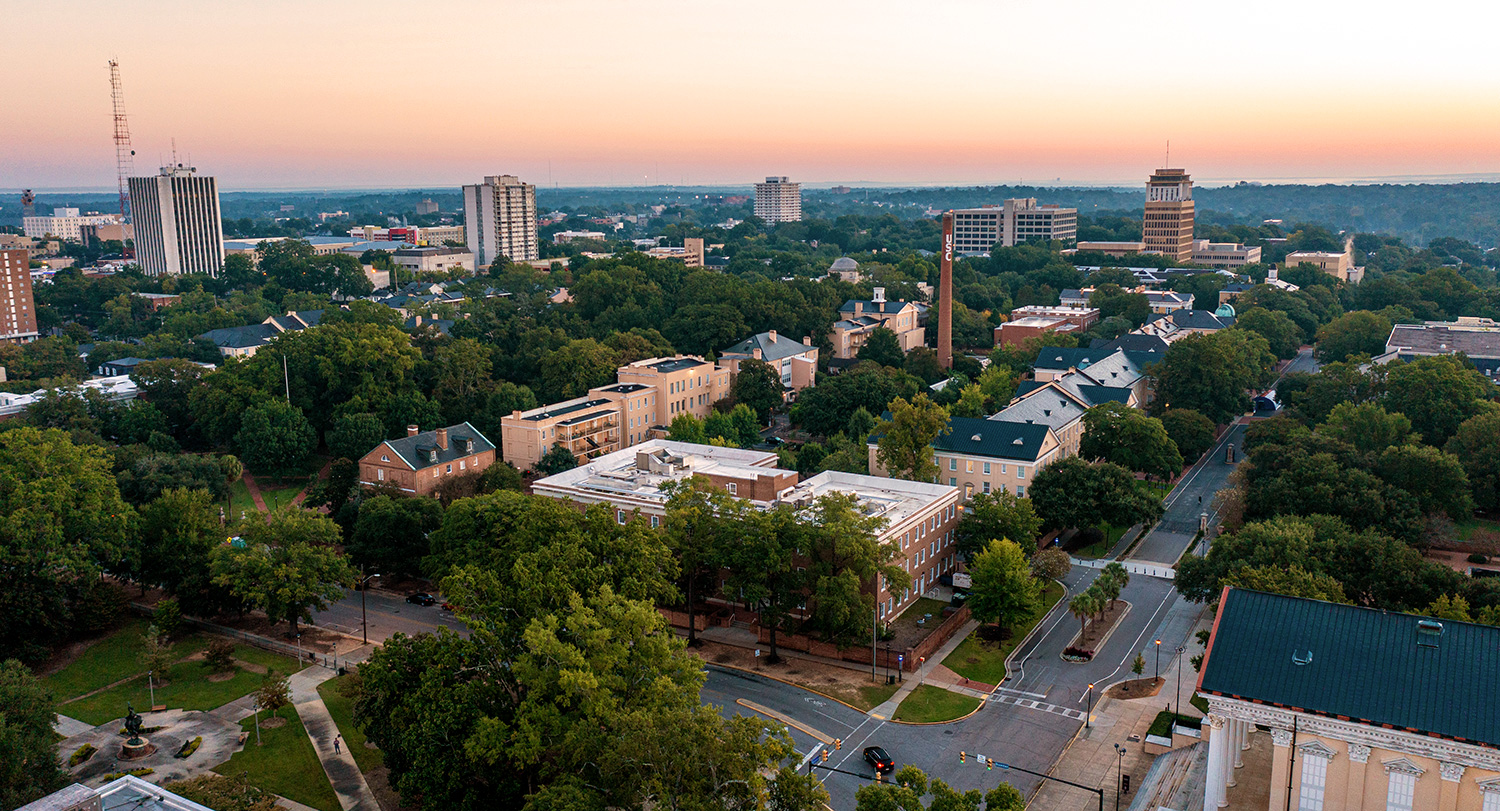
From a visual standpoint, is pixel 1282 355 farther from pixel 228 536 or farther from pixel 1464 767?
pixel 228 536

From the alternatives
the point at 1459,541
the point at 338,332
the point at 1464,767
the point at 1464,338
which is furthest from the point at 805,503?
the point at 1464,338

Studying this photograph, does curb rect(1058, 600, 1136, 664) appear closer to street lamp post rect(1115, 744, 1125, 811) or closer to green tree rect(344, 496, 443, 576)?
street lamp post rect(1115, 744, 1125, 811)

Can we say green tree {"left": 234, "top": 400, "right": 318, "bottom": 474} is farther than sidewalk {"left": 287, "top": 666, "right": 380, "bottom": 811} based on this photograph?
Yes

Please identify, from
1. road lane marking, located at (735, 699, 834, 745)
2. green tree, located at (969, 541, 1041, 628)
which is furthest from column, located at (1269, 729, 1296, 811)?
green tree, located at (969, 541, 1041, 628)

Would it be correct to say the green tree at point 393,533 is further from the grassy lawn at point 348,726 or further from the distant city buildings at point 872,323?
the distant city buildings at point 872,323

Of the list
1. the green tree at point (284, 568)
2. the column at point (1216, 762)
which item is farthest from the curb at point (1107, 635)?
the green tree at point (284, 568)
